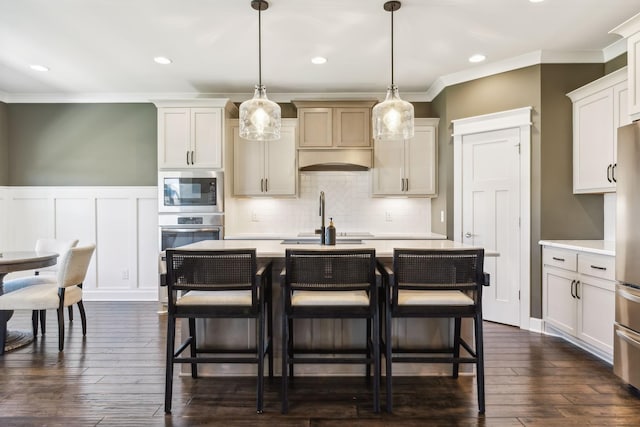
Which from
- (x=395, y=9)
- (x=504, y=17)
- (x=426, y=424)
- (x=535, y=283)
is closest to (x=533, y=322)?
(x=535, y=283)

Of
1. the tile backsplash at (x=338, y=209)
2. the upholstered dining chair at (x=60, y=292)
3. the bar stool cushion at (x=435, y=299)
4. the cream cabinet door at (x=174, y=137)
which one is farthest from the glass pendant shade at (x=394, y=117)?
the upholstered dining chair at (x=60, y=292)

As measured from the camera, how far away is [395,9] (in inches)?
108

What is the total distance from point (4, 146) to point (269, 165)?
3.51m

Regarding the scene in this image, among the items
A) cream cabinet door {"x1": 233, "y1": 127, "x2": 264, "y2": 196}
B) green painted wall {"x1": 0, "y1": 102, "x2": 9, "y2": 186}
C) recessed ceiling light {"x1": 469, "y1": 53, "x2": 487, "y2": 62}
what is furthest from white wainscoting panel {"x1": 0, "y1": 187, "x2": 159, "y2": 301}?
recessed ceiling light {"x1": 469, "y1": 53, "x2": 487, "y2": 62}

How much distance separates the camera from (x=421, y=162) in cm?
457

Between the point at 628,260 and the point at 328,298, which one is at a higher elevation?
the point at 628,260

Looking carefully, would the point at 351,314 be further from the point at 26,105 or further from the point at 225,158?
the point at 26,105

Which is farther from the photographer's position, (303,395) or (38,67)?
(38,67)

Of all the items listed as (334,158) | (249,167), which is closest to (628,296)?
(334,158)

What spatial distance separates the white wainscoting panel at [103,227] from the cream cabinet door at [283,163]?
159 cm

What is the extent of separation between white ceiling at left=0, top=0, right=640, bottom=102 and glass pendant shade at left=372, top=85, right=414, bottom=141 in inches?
29.5

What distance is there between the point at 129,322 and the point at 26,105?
3.33 metres

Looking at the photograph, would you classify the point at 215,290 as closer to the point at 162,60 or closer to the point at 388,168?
the point at 162,60

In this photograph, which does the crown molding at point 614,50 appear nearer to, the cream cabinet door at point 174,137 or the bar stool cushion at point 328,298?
the bar stool cushion at point 328,298
